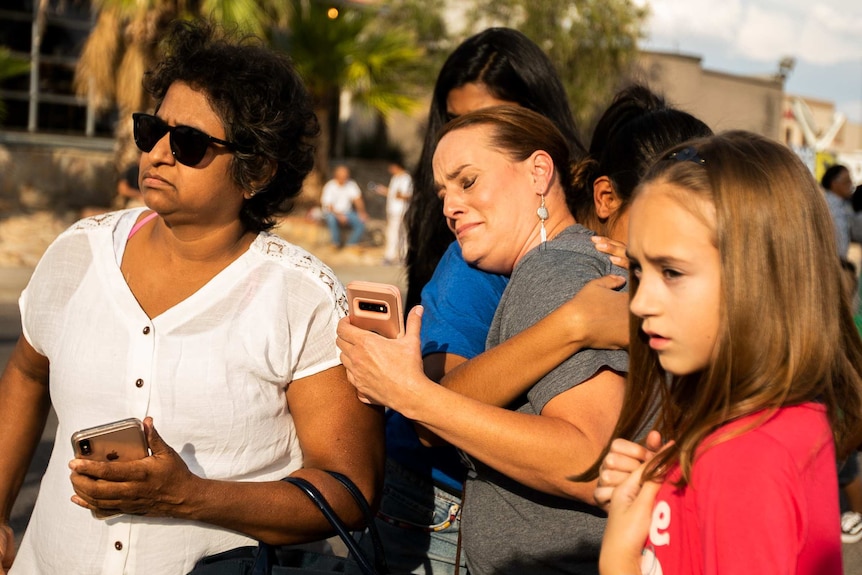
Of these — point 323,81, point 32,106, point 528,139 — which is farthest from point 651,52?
point 528,139

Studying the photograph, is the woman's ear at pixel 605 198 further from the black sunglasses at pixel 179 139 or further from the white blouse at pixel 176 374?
the black sunglasses at pixel 179 139

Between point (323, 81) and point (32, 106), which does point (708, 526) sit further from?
point (32, 106)

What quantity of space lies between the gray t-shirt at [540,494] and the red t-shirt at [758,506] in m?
0.45

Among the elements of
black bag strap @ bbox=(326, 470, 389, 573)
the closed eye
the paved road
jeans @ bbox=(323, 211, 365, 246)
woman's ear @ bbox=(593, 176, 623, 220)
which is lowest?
jeans @ bbox=(323, 211, 365, 246)

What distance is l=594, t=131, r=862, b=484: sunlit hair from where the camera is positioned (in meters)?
1.48

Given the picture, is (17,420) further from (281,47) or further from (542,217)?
(281,47)

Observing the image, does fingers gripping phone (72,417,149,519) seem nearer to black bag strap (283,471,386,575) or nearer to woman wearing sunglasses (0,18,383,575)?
woman wearing sunglasses (0,18,383,575)

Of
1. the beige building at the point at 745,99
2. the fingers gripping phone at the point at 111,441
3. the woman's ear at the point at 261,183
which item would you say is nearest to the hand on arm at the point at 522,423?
the fingers gripping phone at the point at 111,441

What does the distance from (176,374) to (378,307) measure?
0.50 meters

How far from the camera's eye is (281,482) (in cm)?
218

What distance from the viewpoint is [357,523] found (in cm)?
223

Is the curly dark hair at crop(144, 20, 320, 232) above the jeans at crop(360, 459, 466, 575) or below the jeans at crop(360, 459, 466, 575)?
above

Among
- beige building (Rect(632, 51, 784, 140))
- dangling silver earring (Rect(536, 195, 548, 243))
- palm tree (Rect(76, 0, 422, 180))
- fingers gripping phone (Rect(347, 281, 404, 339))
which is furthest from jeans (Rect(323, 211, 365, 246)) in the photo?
fingers gripping phone (Rect(347, 281, 404, 339))

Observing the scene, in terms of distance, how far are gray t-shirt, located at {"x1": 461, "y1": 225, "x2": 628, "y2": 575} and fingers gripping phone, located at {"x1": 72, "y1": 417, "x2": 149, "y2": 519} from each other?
0.70 metres
